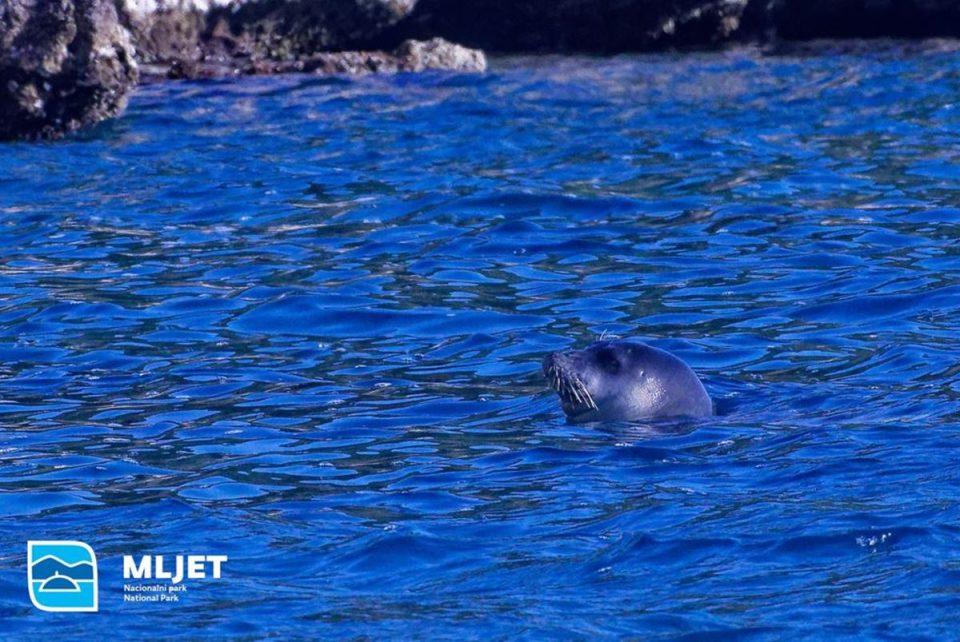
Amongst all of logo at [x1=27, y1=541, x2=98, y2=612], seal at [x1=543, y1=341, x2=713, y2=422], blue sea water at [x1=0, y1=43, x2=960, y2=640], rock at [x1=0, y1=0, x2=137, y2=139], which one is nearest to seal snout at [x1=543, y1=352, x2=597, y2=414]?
seal at [x1=543, y1=341, x2=713, y2=422]

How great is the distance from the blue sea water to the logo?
0.19 ft

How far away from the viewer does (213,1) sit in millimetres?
19812

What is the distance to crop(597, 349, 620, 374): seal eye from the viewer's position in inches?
296

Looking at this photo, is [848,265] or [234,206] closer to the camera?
[848,265]

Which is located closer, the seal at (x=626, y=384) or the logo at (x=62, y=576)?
the logo at (x=62, y=576)

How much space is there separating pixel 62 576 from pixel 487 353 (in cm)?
388

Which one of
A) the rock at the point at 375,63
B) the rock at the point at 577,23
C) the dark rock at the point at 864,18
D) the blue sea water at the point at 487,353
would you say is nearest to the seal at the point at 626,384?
the blue sea water at the point at 487,353

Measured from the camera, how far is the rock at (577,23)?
20.2m

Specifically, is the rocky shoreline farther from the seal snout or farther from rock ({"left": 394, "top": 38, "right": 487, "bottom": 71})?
the seal snout

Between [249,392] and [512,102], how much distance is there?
345 inches

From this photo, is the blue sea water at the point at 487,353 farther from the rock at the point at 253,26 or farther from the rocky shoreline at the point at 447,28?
the rock at the point at 253,26

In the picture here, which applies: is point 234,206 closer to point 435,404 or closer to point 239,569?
point 435,404

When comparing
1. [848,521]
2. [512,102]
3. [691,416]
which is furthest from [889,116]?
[848,521]

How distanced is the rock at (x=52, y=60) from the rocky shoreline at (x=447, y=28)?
2.95 meters
